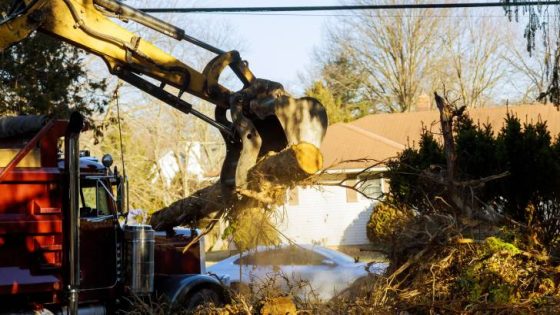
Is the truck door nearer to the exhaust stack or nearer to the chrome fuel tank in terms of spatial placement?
the chrome fuel tank

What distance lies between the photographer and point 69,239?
30.5ft

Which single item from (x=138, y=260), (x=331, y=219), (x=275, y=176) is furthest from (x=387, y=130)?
(x=275, y=176)

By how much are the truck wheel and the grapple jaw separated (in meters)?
2.72

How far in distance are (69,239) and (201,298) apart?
8.00ft

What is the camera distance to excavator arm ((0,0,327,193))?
26.8 feet

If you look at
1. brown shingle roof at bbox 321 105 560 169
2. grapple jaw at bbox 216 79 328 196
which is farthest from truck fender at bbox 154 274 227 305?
brown shingle roof at bbox 321 105 560 169

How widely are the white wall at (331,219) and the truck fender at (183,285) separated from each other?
18.8m

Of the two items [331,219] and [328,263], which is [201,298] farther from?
[331,219]

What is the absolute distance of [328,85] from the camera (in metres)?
50.2

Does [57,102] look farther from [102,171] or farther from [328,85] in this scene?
[328,85]

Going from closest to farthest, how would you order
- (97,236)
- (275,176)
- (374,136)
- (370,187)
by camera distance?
1. (275,176)
2. (97,236)
3. (370,187)
4. (374,136)

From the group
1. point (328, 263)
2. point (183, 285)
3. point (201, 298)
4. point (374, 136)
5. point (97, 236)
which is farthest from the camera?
point (374, 136)

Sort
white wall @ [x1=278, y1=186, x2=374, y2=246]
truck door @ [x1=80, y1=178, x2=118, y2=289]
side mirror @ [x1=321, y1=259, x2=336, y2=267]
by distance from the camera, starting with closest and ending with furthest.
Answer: truck door @ [x1=80, y1=178, x2=118, y2=289] < side mirror @ [x1=321, y1=259, x2=336, y2=267] < white wall @ [x1=278, y1=186, x2=374, y2=246]

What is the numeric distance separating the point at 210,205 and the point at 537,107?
88.3 ft
